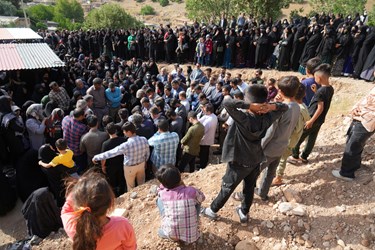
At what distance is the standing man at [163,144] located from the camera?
4566 mm

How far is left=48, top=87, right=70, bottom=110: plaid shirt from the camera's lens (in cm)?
650

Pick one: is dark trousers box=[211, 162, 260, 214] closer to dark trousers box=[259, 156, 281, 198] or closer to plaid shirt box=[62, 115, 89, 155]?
dark trousers box=[259, 156, 281, 198]

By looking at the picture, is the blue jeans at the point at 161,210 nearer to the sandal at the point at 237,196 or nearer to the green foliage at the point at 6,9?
the sandal at the point at 237,196

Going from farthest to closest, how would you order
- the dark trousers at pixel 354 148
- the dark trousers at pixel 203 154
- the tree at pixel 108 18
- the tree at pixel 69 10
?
the tree at pixel 69 10 < the tree at pixel 108 18 < the dark trousers at pixel 203 154 < the dark trousers at pixel 354 148

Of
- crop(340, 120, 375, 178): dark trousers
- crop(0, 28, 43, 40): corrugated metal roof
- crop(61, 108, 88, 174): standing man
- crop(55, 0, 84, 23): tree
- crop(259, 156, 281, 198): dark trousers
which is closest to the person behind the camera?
crop(259, 156, 281, 198): dark trousers

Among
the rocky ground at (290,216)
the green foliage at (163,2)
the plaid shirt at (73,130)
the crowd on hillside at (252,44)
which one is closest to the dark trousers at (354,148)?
the rocky ground at (290,216)

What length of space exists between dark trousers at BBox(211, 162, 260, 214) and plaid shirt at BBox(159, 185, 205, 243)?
36 cm

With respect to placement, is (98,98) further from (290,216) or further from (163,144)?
(290,216)

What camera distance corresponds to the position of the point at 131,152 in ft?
14.3

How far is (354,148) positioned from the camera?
3641mm

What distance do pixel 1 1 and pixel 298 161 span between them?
75429 millimetres

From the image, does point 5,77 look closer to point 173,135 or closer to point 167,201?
point 173,135

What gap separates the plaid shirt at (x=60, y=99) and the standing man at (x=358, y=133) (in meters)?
5.71

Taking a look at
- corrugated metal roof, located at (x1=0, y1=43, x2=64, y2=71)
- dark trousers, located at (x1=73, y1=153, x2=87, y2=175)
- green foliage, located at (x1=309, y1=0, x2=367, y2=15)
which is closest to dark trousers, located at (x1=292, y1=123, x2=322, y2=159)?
dark trousers, located at (x1=73, y1=153, x2=87, y2=175)
